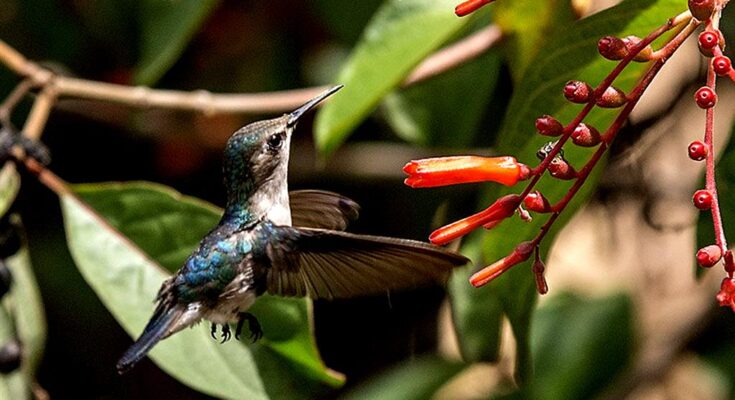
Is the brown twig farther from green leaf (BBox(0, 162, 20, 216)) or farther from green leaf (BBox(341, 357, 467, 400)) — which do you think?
green leaf (BBox(341, 357, 467, 400))

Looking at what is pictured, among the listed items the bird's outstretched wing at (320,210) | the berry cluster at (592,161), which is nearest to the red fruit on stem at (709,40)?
the berry cluster at (592,161)

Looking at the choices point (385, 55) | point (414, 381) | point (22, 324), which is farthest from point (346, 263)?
point (414, 381)

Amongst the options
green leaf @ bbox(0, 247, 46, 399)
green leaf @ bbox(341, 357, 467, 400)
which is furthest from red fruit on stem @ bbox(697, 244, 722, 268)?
green leaf @ bbox(341, 357, 467, 400)

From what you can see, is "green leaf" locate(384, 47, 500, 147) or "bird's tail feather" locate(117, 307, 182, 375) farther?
"green leaf" locate(384, 47, 500, 147)

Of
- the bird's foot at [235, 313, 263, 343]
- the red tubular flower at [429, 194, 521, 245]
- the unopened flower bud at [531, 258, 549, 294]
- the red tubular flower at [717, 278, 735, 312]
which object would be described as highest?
the red tubular flower at [429, 194, 521, 245]

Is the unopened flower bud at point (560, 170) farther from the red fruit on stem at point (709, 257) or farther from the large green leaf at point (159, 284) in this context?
the large green leaf at point (159, 284)

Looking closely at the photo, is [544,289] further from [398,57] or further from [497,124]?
[497,124]
